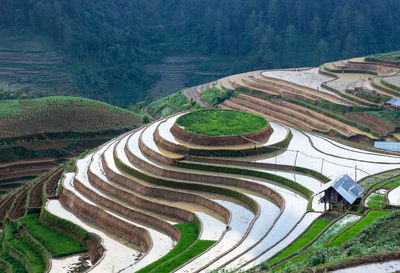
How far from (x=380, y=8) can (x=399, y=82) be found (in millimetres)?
43092

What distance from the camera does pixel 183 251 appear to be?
62.7 ft

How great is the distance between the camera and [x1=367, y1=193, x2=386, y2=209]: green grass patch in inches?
782

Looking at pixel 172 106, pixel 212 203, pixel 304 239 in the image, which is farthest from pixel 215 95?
pixel 304 239

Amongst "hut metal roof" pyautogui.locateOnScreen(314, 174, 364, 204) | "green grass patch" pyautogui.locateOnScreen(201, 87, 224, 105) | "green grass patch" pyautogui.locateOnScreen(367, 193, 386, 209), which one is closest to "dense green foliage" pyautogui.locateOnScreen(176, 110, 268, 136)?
"hut metal roof" pyautogui.locateOnScreen(314, 174, 364, 204)

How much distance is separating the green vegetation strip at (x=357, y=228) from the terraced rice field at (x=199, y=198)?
18.6 inches

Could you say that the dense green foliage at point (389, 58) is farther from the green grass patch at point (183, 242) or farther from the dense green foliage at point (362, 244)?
the green grass patch at point (183, 242)

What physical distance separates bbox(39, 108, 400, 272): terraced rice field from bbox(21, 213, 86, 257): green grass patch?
2.90 ft

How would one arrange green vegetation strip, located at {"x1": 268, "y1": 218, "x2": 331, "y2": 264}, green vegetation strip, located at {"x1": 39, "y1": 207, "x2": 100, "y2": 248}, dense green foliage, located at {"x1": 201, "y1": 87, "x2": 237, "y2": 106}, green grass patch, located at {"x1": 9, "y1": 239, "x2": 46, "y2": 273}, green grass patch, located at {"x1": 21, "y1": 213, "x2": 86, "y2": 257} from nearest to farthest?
green vegetation strip, located at {"x1": 268, "y1": 218, "x2": 331, "y2": 264}
green grass patch, located at {"x1": 9, "y1": 239, "x2": 46, "y2": 273}
green grass patch, located at {"x1": 21, "y1": 213, "x2": 86, "y2": 257}
green vegetation strip, located at {"x1": 39, "y1": 207, "x2": 100, "y2": 248}
dense green foliage, located at {"x1": 201, "y1": 87, "x2": 237, "y2": 106}

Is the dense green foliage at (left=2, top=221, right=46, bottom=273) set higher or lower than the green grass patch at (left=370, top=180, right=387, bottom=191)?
lower

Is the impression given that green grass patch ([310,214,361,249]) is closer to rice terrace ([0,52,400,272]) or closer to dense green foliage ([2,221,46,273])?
rice terrace ([0,52,400,272])

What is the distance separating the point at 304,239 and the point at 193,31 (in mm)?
67345

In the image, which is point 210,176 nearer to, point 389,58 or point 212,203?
point 212,203

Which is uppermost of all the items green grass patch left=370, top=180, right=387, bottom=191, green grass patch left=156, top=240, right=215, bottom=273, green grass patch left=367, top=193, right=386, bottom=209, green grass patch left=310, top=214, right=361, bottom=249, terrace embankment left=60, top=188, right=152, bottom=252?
green grass patch left=367, top=193, right=386, bottom=209

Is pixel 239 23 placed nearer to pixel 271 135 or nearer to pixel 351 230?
pixel 271 135
